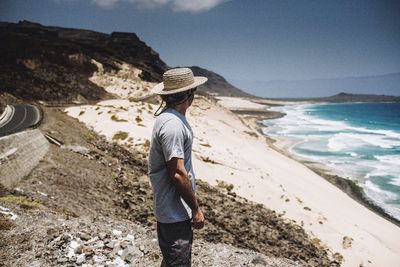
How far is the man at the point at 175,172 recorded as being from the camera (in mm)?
3252

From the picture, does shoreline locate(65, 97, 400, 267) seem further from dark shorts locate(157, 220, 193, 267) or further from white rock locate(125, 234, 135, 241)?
dark shorts locate(157, 220, 193, 267)

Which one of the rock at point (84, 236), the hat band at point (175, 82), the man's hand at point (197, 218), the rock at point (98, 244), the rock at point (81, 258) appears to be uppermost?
the hat band at point (175, 82)

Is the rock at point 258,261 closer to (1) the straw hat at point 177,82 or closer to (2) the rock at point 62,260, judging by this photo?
(2) the rock at point 62,260

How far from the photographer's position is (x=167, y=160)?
127 inches

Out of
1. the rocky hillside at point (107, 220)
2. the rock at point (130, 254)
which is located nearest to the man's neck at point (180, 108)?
the rocky hillside at point (107, 220)

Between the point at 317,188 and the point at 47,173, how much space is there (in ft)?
54.1

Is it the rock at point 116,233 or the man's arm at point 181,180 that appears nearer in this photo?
the man's arm at point 181,180

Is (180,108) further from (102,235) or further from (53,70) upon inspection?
(53,70)

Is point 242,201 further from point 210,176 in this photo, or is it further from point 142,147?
point 142,147

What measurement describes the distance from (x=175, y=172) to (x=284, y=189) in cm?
1600

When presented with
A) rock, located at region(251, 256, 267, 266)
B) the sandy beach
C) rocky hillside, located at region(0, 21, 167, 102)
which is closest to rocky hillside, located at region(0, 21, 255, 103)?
rocky hillside, located at region(0, 21, 167, 102)

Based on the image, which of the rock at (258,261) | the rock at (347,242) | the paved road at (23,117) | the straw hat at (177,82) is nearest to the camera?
the straw hat at (177,82)

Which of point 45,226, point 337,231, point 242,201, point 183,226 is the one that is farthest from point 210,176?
point 183,226

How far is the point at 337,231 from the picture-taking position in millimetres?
14336
